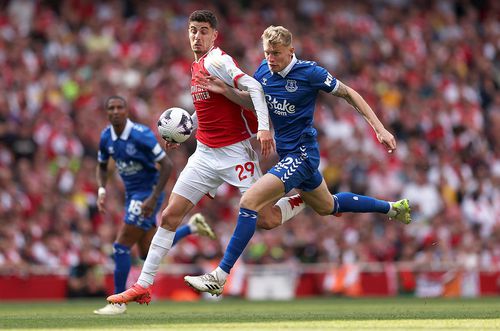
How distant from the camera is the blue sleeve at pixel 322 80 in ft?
35.6

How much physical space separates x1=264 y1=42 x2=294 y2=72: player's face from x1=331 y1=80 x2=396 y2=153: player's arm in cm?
55

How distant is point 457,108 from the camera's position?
24.3 meters

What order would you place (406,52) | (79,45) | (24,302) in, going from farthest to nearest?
(406,52)
(79,45)
(24,302)

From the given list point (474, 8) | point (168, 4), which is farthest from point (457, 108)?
point (168, 4)

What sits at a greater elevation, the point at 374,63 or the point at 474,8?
the point at 474,8

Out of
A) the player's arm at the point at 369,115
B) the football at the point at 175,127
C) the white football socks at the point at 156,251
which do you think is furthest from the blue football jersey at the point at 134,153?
the player's arm at the point at 369,115

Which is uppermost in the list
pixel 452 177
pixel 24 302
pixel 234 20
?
pixel 234 20

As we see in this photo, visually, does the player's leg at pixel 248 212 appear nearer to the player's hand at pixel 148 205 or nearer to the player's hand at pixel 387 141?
the player's hand at pixel 387 141

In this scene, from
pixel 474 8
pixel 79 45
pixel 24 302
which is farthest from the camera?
pixel 474 8

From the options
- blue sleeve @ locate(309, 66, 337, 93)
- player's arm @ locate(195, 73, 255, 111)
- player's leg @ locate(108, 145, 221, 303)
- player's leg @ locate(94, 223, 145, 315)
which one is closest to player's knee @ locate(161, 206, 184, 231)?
player's leg @ locate(108, 145, 221, 303)

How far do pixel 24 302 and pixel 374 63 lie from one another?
1072 cm

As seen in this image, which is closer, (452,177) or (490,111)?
(452,177)

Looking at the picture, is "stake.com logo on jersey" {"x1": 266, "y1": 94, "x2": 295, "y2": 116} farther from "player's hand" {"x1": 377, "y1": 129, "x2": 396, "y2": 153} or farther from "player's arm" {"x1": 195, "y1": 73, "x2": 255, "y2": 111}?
"player's hand" {"x1": 377, "y1": 129, "x2": 396, "y2": 153}

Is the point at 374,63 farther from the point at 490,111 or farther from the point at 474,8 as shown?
the point at 474,8
